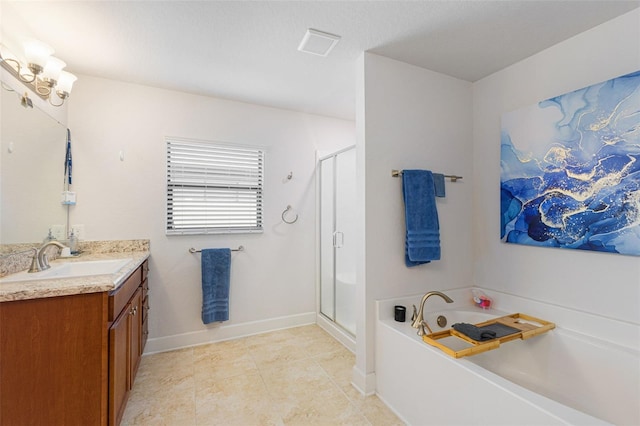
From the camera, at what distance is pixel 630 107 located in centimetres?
160

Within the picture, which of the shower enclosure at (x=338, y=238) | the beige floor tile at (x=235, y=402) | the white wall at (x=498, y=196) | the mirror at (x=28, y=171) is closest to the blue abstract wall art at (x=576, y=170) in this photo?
the white wall at (x=498, y=196)

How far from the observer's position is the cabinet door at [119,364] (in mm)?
1396

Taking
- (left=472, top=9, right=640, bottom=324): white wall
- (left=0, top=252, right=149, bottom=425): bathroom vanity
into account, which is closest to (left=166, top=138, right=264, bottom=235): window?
(left=0, top=252, right=149, bottom=425): bathroom vanity

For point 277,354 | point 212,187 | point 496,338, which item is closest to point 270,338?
point 277,354

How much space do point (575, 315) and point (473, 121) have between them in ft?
5.52

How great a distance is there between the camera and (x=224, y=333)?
285 cm

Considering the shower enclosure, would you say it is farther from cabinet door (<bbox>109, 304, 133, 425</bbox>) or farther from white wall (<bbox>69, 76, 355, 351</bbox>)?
cabinet door (<bbox>109, 304, 133, 425</bbox>)

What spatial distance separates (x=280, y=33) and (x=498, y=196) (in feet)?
6.88

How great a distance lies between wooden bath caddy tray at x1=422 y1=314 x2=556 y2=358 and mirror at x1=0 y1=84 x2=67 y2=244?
257 cm

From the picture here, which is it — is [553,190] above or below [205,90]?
below

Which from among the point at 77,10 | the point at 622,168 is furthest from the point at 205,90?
the point at 622,168

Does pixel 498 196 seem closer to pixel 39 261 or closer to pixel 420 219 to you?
pixel 420 219

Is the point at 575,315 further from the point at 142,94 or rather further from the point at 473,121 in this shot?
the point at 142,94

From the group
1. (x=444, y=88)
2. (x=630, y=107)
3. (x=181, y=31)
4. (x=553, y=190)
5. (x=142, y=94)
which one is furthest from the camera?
(x=142, y=94)
